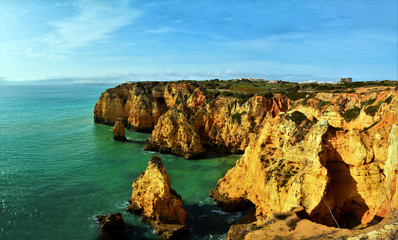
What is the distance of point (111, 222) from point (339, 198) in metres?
17.3

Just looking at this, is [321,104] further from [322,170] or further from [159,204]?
[159,204]

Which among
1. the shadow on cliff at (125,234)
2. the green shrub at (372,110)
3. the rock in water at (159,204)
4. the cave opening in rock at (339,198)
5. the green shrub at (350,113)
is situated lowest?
the shadow on cliff at (125,234)

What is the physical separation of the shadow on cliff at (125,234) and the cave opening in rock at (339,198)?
42.5ft

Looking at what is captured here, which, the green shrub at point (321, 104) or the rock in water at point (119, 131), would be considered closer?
the green shrub at point (321, 104)

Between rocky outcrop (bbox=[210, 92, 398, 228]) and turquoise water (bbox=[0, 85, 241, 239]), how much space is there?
7044mm

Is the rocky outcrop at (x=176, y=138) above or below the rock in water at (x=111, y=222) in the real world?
above

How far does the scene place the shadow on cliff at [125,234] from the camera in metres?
19.2

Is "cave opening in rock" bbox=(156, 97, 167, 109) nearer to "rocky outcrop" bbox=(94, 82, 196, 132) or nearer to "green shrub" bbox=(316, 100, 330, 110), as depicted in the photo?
"rocky outcrop" bbox=(94, 82, 196, 132)

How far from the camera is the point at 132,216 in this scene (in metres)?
22.0

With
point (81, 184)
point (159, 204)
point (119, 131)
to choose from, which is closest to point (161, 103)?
point (119, 131)

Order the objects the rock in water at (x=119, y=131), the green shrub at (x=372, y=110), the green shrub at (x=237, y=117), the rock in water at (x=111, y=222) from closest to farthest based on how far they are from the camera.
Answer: the rock in water at (x=111, y=222)
the green shrub at (x=372, y=110)
the green shrub at (x=237, y=117)
the rock in water at (x=119, y=131)

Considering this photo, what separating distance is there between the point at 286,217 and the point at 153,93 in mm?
56413

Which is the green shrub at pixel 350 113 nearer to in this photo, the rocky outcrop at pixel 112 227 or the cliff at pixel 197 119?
the cliff at pixel 197 119

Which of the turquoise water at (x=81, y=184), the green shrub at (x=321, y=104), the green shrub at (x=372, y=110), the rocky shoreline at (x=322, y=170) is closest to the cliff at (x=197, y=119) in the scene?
the turquoise water at (x=81, y=184)
